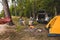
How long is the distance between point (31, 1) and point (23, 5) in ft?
4.04

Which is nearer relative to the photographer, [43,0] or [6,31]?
[6,31]

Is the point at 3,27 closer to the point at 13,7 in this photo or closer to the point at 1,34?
the point at 1,34

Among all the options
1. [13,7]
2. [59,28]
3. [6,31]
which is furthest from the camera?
[13,7]

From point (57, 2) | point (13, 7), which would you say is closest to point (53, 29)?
point (57, 2)

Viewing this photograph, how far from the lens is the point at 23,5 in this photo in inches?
1154

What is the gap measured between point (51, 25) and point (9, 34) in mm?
2354

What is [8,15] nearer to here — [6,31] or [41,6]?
[6,31]

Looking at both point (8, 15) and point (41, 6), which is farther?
point (41, 6)

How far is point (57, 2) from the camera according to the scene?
26.0m

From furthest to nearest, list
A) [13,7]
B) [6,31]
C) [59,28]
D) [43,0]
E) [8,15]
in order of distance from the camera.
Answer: [13,7], [43,0], [8,15], [6,31], [59,28]

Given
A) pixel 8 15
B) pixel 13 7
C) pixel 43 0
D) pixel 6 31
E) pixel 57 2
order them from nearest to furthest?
pixel 6 31 → pixel 8 15 → pixel 57 2 → pixel 43 0 → pixel 13 7

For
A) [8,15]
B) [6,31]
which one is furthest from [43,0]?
[6,31]

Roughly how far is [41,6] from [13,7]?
428cm


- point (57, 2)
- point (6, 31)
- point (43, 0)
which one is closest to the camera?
point (6, 31)
